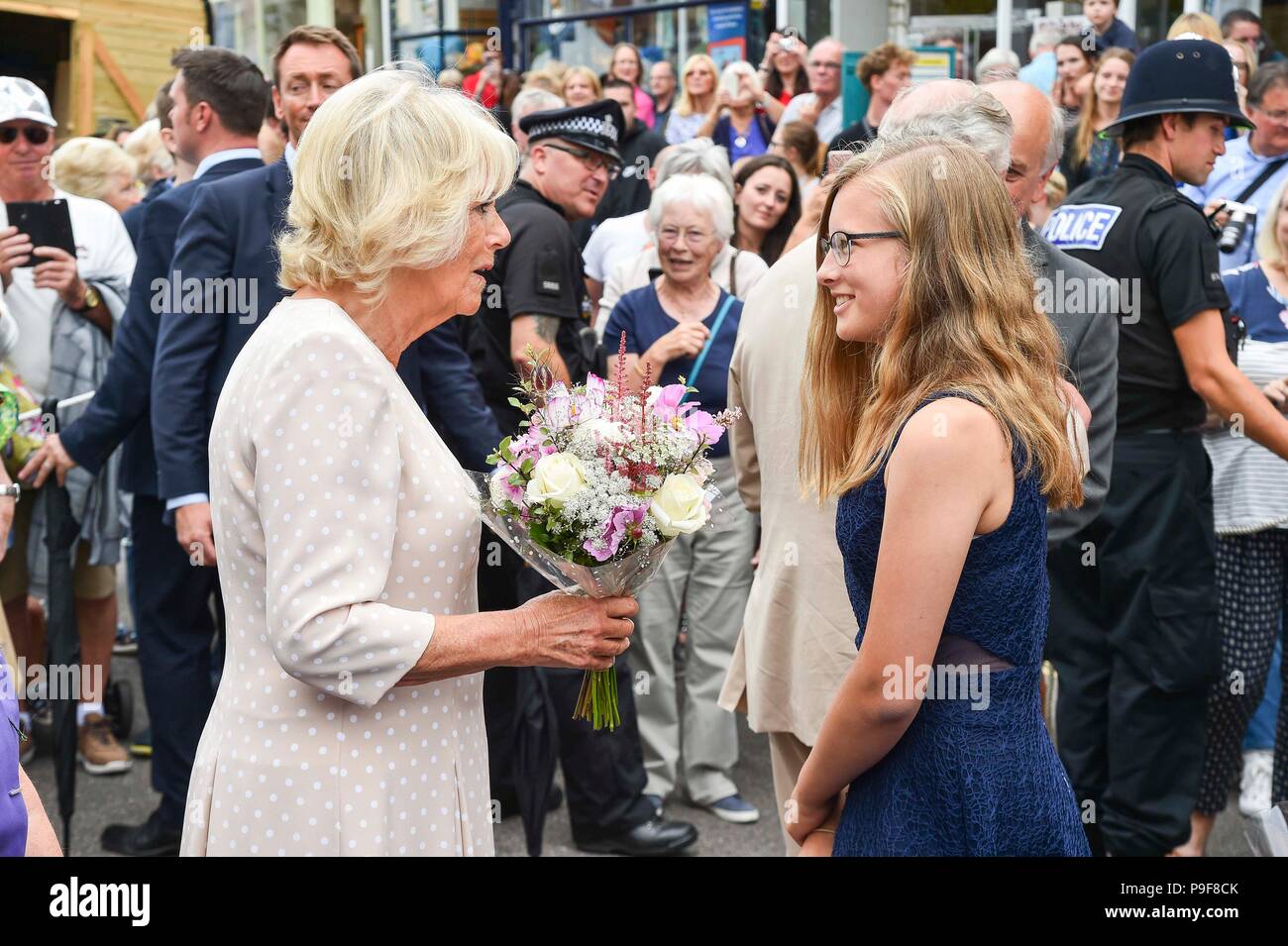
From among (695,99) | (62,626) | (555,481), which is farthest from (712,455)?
(695,99)

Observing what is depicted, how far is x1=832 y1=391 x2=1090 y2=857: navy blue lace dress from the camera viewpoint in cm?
220

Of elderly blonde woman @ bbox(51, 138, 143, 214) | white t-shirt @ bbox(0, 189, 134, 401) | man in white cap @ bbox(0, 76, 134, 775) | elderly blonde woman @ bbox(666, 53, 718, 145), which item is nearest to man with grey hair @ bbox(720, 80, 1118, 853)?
man in white cap @ bbox(0, 76, 134, 775)

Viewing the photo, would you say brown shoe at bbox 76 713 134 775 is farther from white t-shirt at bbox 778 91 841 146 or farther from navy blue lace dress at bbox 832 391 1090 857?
white t-shirt at bbox 778 91 841 146

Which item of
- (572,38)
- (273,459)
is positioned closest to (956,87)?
(273,459)

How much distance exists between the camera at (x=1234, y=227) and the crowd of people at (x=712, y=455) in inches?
3.5

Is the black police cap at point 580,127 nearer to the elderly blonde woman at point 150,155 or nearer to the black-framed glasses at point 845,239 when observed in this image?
the black-framed glasses at point 845,239

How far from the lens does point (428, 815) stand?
2.32m

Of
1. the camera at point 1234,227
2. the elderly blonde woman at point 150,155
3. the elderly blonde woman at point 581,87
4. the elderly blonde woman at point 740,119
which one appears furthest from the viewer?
the elderly blonde woman at point 740,119

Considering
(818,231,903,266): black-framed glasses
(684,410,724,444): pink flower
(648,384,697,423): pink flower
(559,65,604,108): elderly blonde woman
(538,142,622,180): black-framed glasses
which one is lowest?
(684,410,724,444): pink flower

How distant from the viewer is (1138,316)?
14.1ft

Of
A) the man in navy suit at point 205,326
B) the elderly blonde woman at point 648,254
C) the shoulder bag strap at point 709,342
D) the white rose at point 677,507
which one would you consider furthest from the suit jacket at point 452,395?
the white rose at point 677,507

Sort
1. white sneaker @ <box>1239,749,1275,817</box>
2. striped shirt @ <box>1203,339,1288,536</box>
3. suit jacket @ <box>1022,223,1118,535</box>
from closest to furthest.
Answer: suit jacket @ <box>1022,223,1118,535</box>
striped shirt @ <box>1203,339,1288,536</box>
white sneaker @ <box>1239,749,1275,817</box>

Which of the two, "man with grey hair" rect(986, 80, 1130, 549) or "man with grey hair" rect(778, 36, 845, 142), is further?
"man with grey hair" rect(778, 36, 845, 142)

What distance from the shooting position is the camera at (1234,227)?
229 inches
